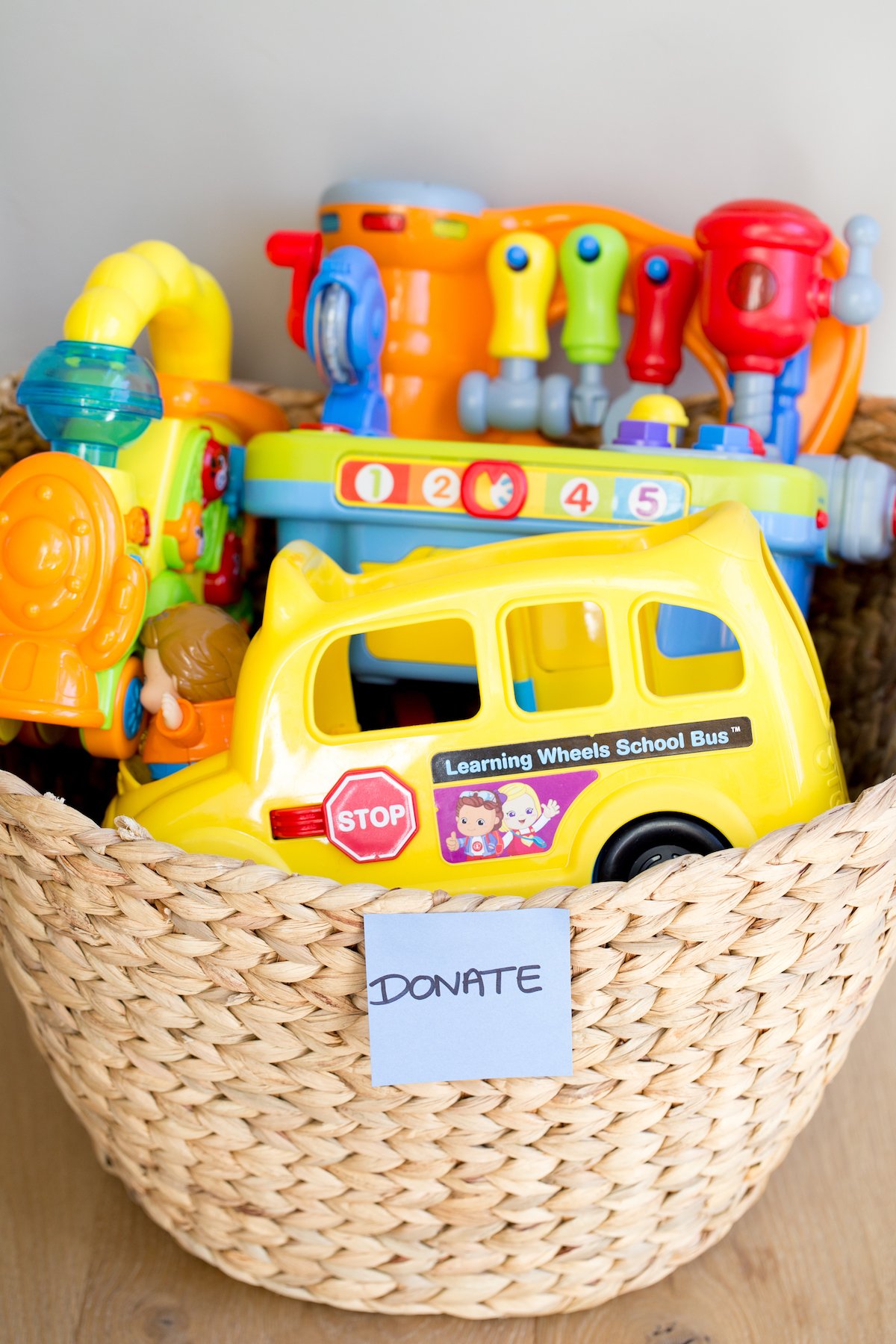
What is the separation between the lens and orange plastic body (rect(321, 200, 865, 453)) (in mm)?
860

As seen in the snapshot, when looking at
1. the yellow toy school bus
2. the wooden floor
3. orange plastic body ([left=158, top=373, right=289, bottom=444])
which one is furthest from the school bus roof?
the wooden floor

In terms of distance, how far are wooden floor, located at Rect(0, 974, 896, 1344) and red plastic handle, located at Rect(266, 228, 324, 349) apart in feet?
2.05

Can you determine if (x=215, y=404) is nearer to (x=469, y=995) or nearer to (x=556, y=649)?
(x=556, y=649)

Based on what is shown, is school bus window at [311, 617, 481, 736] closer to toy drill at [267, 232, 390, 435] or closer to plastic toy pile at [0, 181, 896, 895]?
plastic toy pile at [0, 181, 896, 895]

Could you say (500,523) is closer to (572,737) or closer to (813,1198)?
(572,737)

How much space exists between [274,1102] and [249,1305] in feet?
0.58

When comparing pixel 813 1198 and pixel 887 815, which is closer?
pixel 887 815

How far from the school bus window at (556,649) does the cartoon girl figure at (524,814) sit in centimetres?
14

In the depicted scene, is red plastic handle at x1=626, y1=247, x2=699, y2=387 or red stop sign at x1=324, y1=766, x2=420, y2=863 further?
red plastic handle at x1=626, y1=247, x2=699, y2=387

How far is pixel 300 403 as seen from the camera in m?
0.95

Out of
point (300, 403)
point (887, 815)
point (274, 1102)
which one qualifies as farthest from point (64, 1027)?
point (300, 403)

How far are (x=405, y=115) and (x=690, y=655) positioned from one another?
532 mm

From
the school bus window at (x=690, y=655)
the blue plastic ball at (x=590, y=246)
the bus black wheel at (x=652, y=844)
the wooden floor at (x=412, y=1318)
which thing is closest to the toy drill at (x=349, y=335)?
the blue plastic ball at (x=590, y=246)

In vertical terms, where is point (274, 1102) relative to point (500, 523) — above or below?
below
